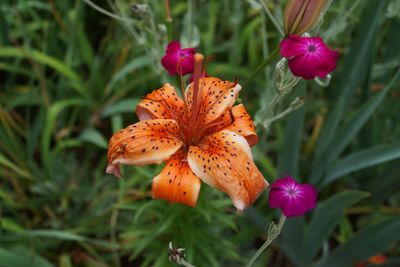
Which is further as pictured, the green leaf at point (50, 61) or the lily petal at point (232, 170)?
the green leaf at point (50, 61)

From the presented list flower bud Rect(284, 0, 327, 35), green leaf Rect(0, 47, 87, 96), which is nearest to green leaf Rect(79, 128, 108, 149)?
green leaf Rect(0, 47, 87, 96)

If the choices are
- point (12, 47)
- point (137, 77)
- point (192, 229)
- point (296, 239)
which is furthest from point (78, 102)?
point (296, 239)

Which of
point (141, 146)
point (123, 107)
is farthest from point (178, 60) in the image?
point (123, 107)

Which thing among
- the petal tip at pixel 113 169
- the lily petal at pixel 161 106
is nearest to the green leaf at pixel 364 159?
the lily petal at pixel 161 106

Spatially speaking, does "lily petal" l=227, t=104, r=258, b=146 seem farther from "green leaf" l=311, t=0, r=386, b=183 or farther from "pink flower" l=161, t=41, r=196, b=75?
"green leaf" l=311, t=0, r=386, b=183

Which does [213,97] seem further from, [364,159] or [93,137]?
[93,137]

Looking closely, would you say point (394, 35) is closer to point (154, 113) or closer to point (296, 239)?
point (296, 239)

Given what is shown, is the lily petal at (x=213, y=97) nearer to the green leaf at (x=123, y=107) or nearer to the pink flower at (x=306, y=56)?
the pink flower at (x=306, y=56)
